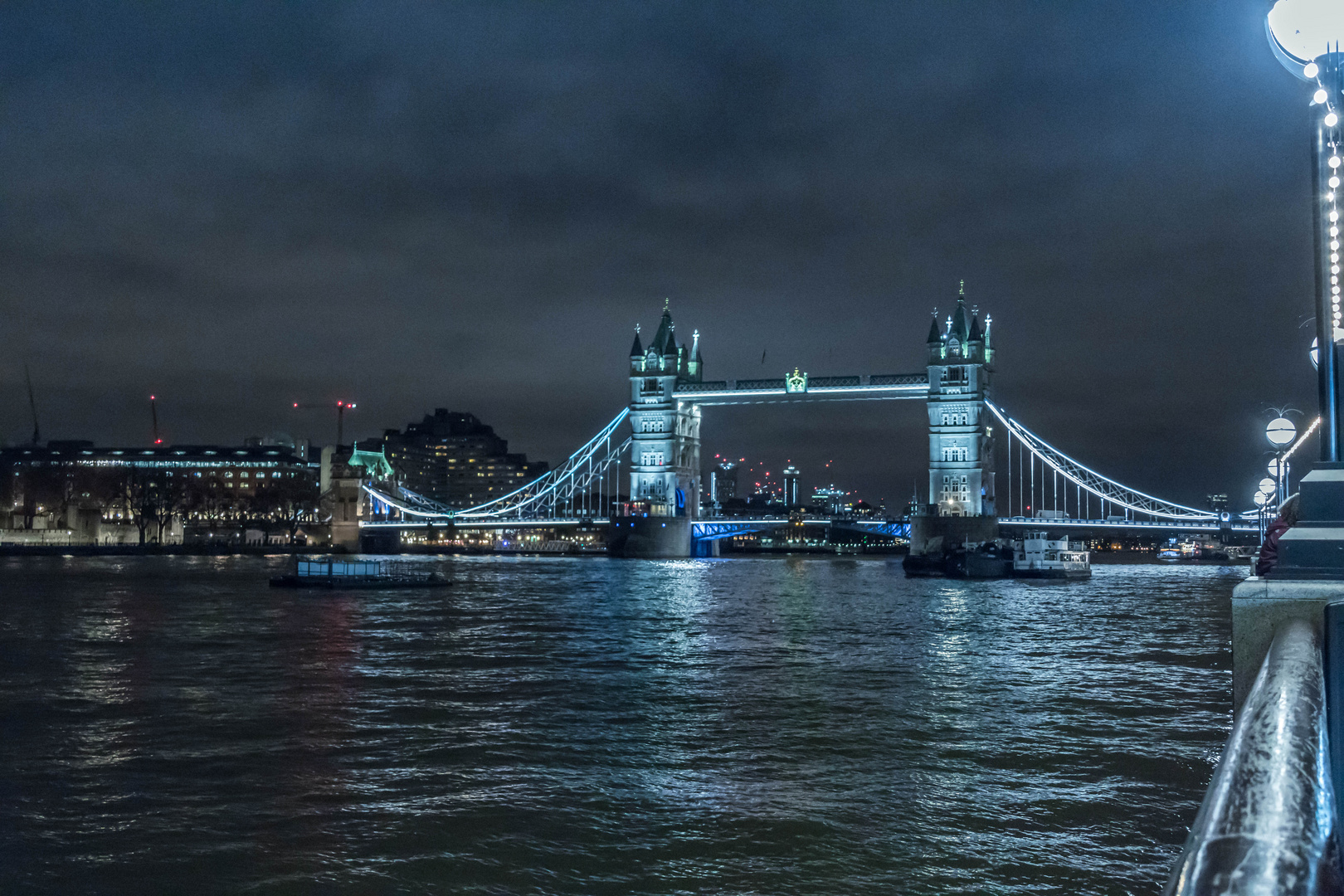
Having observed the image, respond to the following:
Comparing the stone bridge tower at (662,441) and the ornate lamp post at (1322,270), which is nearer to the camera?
the ornate lamp post at (1322,270)

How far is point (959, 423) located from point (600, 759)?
88792mm

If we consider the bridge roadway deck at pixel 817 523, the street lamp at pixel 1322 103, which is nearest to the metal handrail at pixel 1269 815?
the street lamp at pixel 1322 103

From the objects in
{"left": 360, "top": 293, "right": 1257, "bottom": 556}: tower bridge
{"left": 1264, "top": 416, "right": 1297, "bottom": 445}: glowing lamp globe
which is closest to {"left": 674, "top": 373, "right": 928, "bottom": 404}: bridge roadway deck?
{"left": 360, "top": 293, "right": 1257, "bottom": 556}: tower bridge

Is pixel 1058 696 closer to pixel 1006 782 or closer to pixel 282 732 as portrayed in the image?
pixel 1006 782

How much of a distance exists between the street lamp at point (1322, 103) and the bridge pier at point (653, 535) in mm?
96962

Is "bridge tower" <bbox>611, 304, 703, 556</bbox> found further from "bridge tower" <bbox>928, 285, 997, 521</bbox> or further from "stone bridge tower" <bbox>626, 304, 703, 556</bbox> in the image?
"bridge tower" <bbox>928, 285, 997, 521</bbox>

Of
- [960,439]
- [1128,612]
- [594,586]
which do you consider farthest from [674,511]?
[1128,612]

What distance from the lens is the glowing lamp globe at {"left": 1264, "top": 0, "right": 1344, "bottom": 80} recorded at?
5.92 m

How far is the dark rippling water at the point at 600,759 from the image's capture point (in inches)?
392

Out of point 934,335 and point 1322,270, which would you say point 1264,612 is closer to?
point 1322,270

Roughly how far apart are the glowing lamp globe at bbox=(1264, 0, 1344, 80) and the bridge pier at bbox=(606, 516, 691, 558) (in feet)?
319

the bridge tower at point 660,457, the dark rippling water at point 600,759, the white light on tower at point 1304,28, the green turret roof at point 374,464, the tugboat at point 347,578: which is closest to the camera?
the white light on tower at point 1304,28

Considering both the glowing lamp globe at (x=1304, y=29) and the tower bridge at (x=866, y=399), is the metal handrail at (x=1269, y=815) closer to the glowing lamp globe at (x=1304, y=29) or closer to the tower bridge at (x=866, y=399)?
the glowing lamp globe at (x=1304, y=29)

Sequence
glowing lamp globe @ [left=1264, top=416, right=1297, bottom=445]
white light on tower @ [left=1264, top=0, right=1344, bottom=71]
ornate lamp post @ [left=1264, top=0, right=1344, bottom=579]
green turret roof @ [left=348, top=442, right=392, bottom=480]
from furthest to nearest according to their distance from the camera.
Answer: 1. green turret roof @ [left=348, top=442, right=392, bottom=480]
2. glowing lamp globe @ [left=1264, top=416, right=1297, bottom=445]
3. white light on tower @ [left=1264, top=0, right=1344, bottom=71]
4. ornate lamp post @ [left=1264, top=0, right=1344, bottom=579]
